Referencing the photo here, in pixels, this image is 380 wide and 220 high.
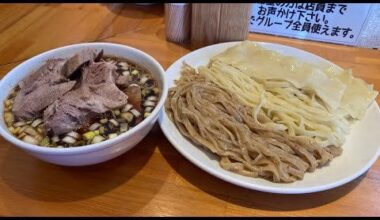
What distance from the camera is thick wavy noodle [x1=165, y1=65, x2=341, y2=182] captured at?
0.75m

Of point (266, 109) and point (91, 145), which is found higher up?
point (91, 145)

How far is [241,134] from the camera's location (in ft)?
2.67

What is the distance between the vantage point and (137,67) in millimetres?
870

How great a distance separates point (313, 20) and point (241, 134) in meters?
0.73

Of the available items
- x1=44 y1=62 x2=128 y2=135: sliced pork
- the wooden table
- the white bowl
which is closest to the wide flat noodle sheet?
the wooden table

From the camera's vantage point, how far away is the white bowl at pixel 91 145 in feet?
1.98

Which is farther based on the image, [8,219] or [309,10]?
[309,10]

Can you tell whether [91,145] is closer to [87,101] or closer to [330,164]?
[87,101]

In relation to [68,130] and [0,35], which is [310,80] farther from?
[0,35]

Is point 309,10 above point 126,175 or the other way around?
above

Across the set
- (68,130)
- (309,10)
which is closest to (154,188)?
(68,130)

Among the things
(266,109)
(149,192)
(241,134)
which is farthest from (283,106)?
(149,192)

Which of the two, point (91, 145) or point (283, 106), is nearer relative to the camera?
point (91, 145)

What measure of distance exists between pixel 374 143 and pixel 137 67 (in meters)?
0.68
